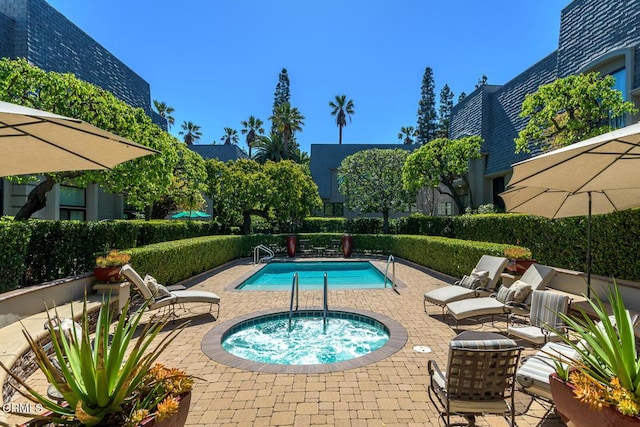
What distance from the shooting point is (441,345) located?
17.5ft

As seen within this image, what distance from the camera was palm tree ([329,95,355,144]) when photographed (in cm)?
4466

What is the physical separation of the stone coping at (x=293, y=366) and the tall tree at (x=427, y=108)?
42.2 meters

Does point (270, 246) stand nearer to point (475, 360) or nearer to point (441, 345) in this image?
point (441, 345)

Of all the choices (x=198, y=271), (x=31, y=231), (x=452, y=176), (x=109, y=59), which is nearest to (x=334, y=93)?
(x=452, y=176)

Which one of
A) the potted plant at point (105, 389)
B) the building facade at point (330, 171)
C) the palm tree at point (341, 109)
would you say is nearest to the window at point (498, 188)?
the building facade at point (330, 171)

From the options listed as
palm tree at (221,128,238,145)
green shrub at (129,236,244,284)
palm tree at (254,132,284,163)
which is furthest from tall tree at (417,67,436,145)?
green shrub at (129,236,244,284)

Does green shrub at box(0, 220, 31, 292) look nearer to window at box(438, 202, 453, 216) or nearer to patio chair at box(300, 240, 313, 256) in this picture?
patio chair at box(300, 240, 313, 256)

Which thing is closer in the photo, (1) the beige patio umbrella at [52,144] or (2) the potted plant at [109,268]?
(1) the beige patio umbrella at [52,144]

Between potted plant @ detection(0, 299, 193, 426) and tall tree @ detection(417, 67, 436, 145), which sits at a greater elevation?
tall tree @ detection(417, 67, 436, 145)

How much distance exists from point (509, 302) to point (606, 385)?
12.8ft

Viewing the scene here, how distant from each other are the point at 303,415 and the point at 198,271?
31.4 feet

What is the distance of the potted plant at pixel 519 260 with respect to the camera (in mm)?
7445

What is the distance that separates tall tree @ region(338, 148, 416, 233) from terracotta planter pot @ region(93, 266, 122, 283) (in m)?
16.4

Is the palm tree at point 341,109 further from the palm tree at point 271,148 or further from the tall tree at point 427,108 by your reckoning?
the palm tree at point 271,148
